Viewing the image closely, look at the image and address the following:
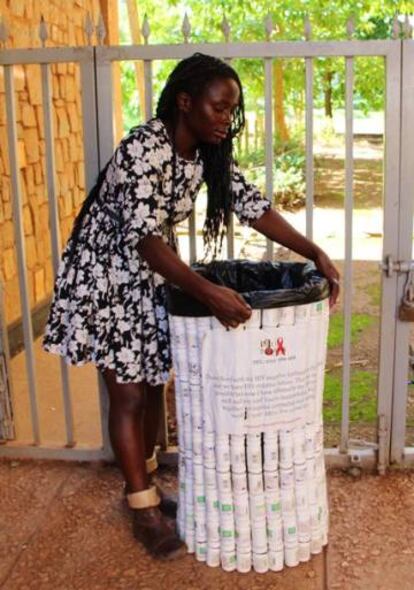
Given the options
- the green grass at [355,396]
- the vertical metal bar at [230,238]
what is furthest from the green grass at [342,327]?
the vertical metal bar at [230,238]

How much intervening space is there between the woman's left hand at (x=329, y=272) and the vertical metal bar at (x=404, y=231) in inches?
19.3

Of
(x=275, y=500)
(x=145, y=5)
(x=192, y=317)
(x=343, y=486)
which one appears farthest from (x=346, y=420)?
(x=145, y=5)

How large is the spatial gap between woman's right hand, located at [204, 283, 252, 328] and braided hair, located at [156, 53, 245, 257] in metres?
0.60

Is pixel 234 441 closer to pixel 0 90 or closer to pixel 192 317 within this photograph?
pixel 192 317

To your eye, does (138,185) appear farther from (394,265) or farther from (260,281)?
(394,265)

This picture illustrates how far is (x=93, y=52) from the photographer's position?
2.93 metres

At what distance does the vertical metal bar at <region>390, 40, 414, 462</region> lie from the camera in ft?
9.41

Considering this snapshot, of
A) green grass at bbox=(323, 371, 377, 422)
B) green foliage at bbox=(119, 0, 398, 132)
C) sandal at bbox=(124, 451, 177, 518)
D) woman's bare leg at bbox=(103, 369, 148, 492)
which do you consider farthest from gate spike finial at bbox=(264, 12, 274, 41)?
green foliage at bbox=(119, 0, 398, 132)

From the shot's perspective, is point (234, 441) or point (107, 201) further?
point (107, 201)

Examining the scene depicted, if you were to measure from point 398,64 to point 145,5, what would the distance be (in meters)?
9.57

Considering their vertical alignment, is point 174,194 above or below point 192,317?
above

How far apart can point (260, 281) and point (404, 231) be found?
2.22 ft

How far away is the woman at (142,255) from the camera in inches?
97.2

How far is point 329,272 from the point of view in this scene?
2.68m
